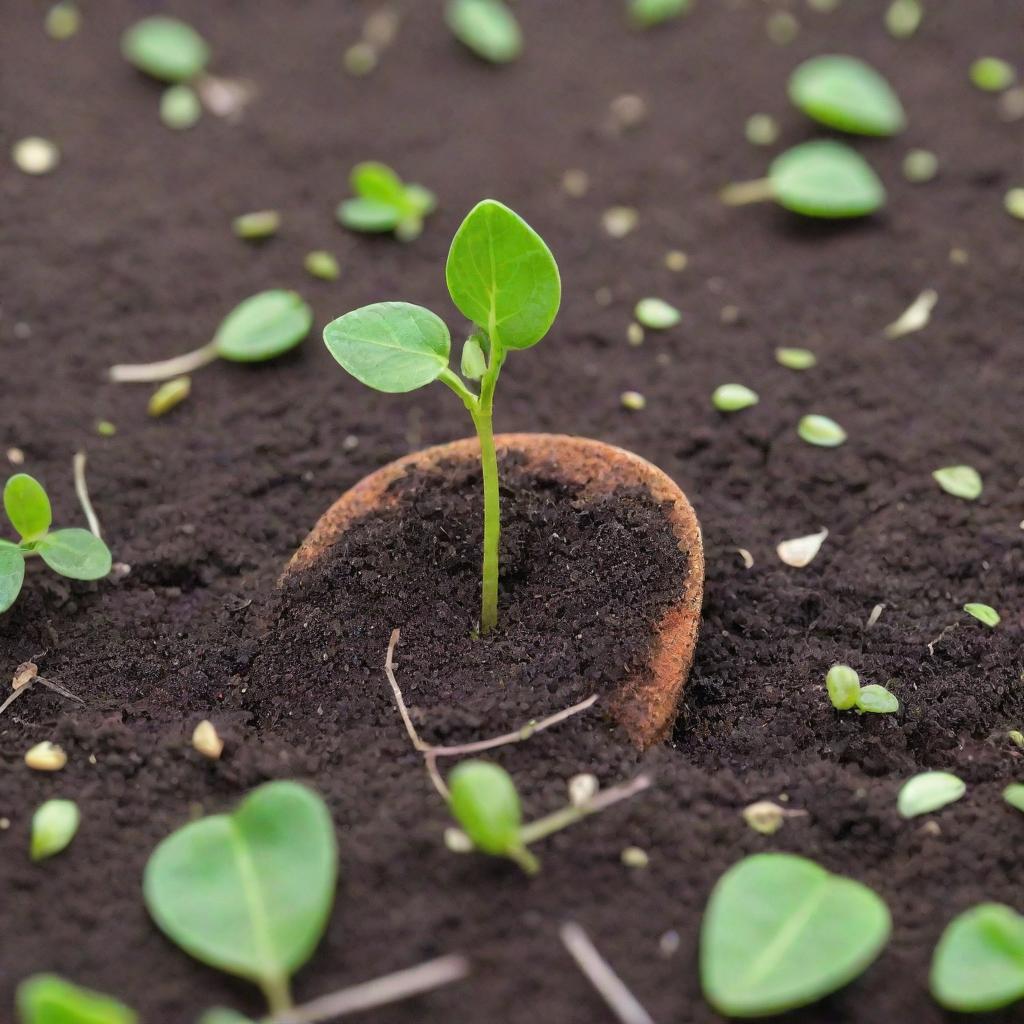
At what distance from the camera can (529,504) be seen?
1.10 metres

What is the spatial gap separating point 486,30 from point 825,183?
63 cm

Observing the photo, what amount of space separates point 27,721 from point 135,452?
1.25ft

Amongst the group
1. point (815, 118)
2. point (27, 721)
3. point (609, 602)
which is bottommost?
point (27, 721)

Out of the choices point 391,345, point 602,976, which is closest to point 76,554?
point 391,345

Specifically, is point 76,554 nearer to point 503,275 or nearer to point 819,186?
point 503,275

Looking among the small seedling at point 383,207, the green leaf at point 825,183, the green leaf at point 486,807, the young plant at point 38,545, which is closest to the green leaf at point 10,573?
the young plant at point 38,545

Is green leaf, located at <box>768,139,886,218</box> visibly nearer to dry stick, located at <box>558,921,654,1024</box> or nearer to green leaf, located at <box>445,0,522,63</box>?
green leaf, located at <box>445,0,522,63</box>

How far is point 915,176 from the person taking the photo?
1.65 metres

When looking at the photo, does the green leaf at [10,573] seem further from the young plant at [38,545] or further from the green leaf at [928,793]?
the green leaf at [928,793]

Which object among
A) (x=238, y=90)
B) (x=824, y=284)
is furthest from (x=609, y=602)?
(x=238, y=90)

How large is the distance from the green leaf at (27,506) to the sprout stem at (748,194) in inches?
41.3

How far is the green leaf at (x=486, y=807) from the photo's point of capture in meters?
0.79

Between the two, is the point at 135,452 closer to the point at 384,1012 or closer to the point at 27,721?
the point at 27,721

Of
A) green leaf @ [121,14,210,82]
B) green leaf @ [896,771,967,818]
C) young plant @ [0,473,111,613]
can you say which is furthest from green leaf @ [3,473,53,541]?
green leaf @ [121,14,210,82]
